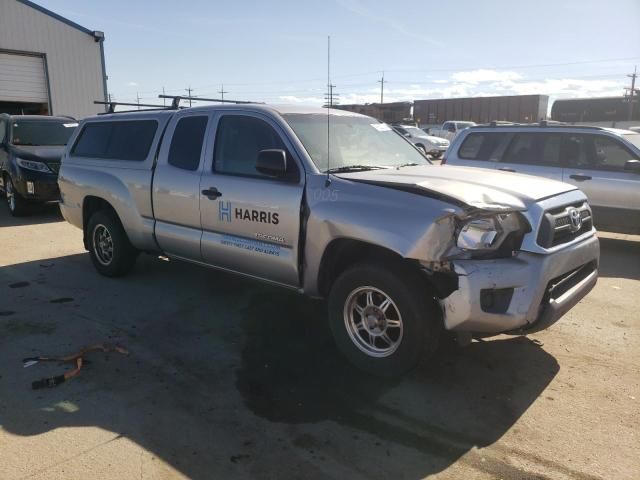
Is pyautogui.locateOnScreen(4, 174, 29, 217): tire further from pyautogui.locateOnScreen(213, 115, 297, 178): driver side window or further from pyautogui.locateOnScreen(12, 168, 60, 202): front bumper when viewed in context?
pyautogui.locateOnScreen(213, 115, 297, 178): driver side window

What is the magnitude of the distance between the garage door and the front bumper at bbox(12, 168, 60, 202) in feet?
38.8

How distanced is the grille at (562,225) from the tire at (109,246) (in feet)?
14.2

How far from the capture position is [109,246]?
6.05 m

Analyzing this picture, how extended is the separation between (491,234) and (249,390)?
1862mm

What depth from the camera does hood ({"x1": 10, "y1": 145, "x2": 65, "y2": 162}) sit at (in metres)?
9.88

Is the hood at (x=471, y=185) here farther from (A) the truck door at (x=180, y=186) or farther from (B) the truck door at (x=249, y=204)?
(A) the truck door at (x=180, y=186)

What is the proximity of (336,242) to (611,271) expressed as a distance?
454cm

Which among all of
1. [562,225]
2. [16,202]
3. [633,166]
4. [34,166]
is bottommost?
[16,202]

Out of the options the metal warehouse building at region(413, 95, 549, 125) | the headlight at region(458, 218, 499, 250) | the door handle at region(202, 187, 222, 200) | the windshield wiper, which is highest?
the metal warehouse building at region(413, 95, 549, 125)

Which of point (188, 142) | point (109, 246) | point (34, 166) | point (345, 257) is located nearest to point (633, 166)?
point (345, 257)

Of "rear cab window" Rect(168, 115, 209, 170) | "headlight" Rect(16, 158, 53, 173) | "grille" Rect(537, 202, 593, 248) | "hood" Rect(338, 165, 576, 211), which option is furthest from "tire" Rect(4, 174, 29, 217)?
"grille" Rect(537, 202, 593, 248)

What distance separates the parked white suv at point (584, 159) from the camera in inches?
289

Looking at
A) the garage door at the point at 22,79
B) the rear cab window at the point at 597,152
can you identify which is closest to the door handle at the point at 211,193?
the rear cab window at the point at 597,152

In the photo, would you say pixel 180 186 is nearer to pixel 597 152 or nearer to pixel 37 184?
pixel 597 152
